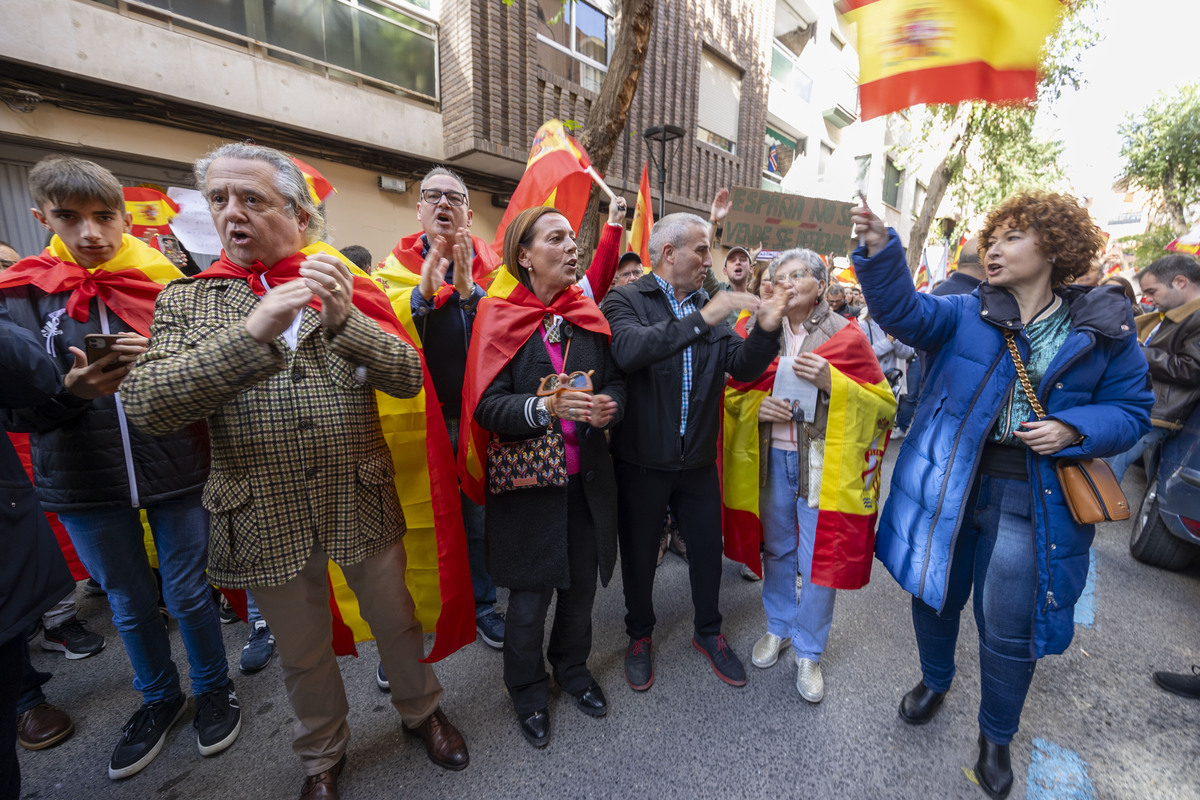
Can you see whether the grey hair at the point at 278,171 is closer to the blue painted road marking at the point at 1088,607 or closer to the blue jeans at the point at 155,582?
the blue jeans at the point at 155,582

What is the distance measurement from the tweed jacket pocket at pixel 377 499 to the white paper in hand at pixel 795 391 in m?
1.83

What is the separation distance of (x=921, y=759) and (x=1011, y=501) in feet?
3.83

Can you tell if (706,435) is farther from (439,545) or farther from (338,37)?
(338,37)

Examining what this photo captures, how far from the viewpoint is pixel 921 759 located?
2.19 metres

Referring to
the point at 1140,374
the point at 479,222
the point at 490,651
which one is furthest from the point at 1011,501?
the point at 479,222

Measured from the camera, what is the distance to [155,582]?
2248mm

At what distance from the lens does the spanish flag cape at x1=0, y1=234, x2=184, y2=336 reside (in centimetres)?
204

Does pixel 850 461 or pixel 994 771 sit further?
pixel 850 461

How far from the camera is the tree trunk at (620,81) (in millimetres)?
4289

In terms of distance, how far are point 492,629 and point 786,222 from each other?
12.8ft

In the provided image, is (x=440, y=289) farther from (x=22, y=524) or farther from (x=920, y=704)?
(x=920, y=704)

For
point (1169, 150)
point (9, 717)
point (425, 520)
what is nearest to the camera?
point (9, 717)

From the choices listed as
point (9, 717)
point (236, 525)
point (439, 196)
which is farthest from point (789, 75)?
point (9, 717)

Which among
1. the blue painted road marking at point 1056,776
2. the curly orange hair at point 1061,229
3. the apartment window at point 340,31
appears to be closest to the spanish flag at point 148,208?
the apartment window at point 340,31
